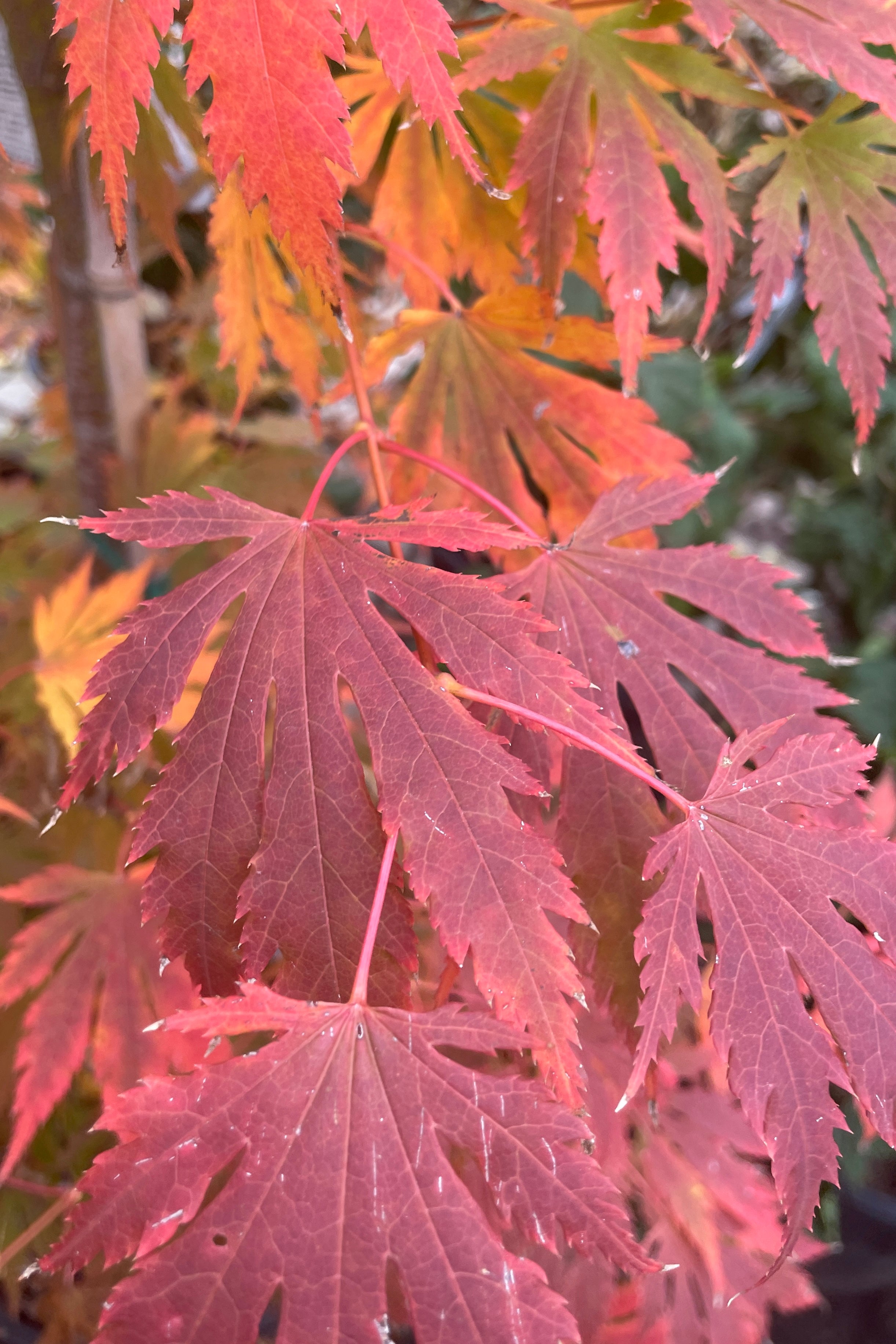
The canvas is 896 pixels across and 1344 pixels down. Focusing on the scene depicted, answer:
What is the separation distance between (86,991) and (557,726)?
34 cm

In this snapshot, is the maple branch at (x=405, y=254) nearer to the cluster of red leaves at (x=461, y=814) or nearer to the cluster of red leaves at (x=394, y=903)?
the cluster of red leaves at (x=461, y=814)

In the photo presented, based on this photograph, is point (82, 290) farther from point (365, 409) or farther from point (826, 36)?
point (826, 36)

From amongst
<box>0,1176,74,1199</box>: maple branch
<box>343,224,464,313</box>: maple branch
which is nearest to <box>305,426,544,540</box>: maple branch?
<box>343,224,464,313</box>: maple branch

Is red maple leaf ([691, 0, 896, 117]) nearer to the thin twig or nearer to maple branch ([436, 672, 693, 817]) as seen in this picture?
the thin twig

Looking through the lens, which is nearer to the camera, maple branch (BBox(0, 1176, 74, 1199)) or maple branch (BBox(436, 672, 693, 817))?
maple branch (BBox(436, 672, 693, 817))

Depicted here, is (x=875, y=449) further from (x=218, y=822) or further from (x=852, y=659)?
(x=218, y=822)

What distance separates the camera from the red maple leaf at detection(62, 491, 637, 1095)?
1.05 ft

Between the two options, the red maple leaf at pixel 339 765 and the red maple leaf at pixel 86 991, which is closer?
the red maple leaf at pixel 339 765

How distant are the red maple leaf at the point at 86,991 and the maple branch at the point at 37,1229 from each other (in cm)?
5

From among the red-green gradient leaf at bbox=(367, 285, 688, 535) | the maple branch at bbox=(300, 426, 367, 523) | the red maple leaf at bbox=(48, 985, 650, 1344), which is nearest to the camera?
the red maple leaf at bbox=(48, 985, 650, 1344)

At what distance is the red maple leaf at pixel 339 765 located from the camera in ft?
1.05

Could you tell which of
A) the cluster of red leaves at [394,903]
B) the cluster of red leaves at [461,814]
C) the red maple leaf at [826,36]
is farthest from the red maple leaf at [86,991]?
the red maple leaf at [826,36]

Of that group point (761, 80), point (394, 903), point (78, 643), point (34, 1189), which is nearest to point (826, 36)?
point (761, 80)

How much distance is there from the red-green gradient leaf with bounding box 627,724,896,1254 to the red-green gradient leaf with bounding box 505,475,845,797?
0.14 ft
